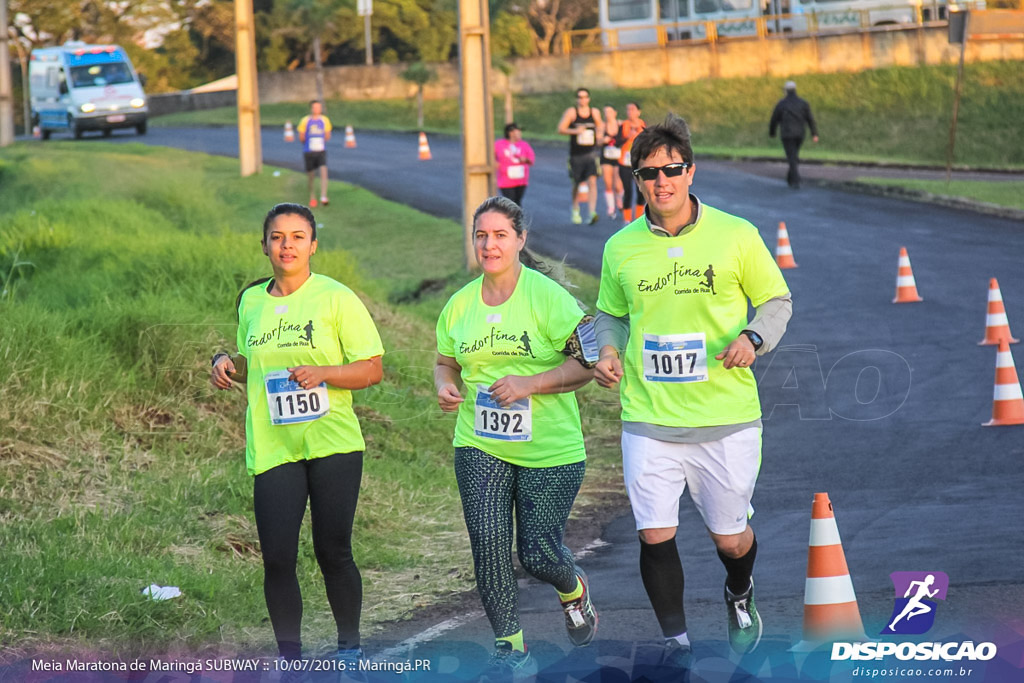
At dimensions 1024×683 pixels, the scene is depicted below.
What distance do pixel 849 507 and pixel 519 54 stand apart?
52755 mm

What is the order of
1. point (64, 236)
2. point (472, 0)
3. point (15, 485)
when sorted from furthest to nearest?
point (472, 0) < point (64, 236) < point (15, 485)

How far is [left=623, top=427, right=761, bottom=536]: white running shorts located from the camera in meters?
5.70

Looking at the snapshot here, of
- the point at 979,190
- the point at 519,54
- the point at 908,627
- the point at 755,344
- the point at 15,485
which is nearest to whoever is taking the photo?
the point at 755,344

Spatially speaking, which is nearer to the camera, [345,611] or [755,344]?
[755,344]

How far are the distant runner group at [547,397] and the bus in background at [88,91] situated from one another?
138 ft

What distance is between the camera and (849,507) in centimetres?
870

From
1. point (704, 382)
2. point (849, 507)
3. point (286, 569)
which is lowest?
point (849, 507)

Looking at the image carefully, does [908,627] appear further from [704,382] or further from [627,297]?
[627,297]

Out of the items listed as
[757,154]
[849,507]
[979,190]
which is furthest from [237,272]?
[757,154]

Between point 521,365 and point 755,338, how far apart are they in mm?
920

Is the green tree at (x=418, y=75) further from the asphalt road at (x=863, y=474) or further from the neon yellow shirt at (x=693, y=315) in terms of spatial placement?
the neon yellow shirt at (x=693, y=315)

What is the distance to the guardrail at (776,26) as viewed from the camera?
45.8 m

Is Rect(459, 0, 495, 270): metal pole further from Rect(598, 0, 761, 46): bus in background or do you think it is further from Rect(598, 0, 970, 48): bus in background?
Rect(598, 0, 761, 46): bus in background

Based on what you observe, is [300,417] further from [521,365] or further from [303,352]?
[521,365]
